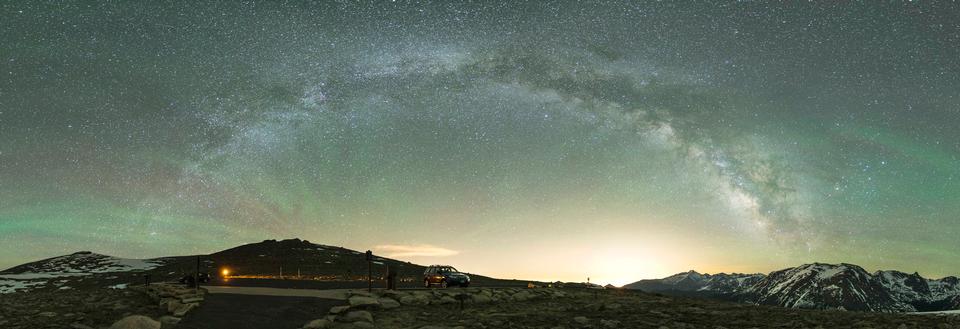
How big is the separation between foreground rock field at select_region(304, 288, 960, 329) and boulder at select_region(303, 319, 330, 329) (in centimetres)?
3

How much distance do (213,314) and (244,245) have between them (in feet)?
472

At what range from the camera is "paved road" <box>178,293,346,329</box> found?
20002 mm

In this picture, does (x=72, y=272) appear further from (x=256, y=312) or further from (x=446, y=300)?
(x=446, y=300)

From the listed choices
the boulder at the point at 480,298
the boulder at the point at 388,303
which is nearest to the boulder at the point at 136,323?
the boulder at the point at 388,303

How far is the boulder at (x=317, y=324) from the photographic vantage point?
19.1 meters

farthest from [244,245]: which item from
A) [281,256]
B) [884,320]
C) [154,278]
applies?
[884,320]

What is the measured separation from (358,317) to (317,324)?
73.7 inches

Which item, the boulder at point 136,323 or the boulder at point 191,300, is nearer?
the boulder at point 136,323

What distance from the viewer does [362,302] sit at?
75.7 feet

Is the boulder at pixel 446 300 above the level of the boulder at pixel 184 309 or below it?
below

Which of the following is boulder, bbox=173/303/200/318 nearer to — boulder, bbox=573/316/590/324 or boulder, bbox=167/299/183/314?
boulder, bbox=167/299/183/314

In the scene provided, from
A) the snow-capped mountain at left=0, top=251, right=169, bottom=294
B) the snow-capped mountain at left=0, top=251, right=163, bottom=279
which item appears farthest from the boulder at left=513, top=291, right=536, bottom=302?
the snow-capped mountain at left=0, top=251, right=163, bottom=279

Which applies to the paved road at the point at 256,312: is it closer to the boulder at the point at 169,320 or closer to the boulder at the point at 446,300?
the boulder at the point at 169,320

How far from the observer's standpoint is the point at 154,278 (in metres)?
80.4
